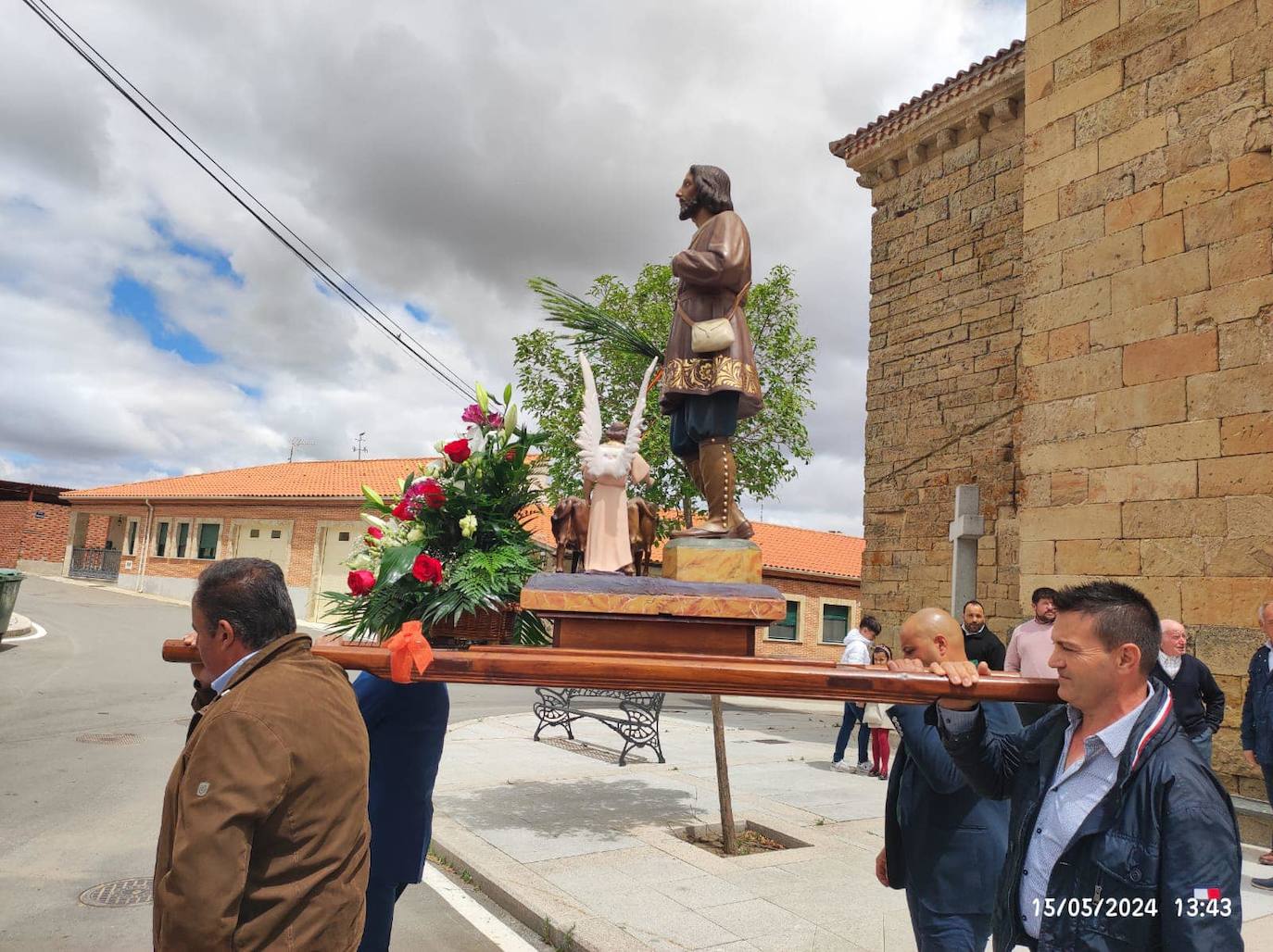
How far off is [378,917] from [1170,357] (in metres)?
6.52

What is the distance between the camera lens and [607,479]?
9.97 feet

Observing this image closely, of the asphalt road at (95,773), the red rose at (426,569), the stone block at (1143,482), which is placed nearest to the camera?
the red rose at (426,569)

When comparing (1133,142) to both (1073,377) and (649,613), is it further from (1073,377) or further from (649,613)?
(649,613)

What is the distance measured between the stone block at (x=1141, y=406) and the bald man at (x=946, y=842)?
4.80 metres

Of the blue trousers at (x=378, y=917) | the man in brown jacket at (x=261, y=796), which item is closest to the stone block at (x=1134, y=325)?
the blue trousers at (x=378, y=917)

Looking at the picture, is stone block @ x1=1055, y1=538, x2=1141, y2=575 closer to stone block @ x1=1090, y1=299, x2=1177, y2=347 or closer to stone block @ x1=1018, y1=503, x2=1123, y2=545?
stone block @ x1=1018, y1=503, x2=1123, y2=545

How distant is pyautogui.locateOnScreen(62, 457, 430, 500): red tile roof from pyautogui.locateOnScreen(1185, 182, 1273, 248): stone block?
22266 millimetres

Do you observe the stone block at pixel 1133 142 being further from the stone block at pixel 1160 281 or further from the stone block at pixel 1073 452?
the stone block at pixel 1073 452

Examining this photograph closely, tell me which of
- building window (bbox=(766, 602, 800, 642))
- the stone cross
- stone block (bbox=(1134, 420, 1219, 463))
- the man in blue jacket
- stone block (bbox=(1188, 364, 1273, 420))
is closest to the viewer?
the man in blue jacket

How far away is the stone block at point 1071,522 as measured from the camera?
22.0ft

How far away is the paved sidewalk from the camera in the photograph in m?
4.40

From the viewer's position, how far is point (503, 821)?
256 inches

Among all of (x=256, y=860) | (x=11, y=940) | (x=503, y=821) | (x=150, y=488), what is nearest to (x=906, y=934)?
(x=503, y=821)

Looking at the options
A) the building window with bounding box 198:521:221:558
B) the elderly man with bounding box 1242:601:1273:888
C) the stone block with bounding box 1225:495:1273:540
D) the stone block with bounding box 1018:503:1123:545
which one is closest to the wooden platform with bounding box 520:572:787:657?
the elderly man with bounding box 1242:601:1273:888
